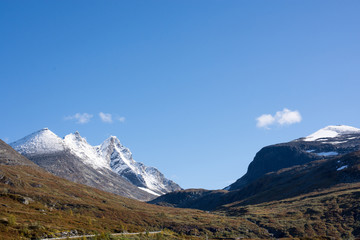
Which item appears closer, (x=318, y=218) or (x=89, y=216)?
(x=89, y=216)

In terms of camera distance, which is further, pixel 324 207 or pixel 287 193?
pixel 287 193

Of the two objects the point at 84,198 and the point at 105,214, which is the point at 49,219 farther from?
the point at 84,198

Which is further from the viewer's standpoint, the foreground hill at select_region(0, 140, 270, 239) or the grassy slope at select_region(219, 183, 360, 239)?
the grassy slope at select_region(219, 183, 360, 239)

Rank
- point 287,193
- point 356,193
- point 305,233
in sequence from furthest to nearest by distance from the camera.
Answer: point 287,193 → point 356,193 → point 305,233

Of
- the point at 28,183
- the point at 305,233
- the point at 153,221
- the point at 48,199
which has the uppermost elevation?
the point at 28,183

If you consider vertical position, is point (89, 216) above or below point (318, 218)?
above

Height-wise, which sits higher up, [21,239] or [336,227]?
[21,239]

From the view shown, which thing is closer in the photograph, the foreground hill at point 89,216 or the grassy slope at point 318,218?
the foreground hill at point 89,216

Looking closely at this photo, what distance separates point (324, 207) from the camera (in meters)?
132

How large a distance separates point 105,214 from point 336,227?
78.9 meters

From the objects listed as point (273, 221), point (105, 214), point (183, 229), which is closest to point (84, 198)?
point (105, 214)

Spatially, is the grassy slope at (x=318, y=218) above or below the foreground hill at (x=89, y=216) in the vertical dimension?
below

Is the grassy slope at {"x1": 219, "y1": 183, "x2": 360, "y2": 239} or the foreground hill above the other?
the foreground hill

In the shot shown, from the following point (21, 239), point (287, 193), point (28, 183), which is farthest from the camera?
point (287, 193)
